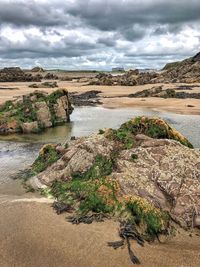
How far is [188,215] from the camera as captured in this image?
10383 millimetres

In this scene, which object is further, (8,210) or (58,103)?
(58,103)

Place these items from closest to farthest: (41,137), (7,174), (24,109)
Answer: (7,174), (41,137), (24,109)

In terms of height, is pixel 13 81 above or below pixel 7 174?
below

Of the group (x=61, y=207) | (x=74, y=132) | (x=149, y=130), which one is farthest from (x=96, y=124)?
(x=61, y=207)

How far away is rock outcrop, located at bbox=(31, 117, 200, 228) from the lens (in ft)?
35.5

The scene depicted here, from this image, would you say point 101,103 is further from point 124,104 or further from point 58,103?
point 58,103

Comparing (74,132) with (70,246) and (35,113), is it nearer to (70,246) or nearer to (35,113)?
(35,113)

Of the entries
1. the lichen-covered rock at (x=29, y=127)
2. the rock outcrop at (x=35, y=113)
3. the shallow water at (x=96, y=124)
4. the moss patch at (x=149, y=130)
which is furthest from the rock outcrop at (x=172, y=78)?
the moss patch at (x=149, y=130)

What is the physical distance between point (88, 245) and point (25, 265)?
61.7 inches

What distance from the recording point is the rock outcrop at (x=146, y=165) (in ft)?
35.5

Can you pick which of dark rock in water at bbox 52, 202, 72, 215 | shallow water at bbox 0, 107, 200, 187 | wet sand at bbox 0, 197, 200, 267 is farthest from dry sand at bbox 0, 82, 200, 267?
shallow water at bbox 0, 107, 200, 187

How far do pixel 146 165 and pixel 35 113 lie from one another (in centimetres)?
1763

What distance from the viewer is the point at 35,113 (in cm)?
2838

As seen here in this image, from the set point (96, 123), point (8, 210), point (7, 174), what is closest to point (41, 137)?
point (96, 123)
